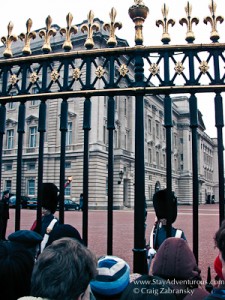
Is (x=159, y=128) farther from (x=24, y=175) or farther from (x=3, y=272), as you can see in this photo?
(x=3, y=272)

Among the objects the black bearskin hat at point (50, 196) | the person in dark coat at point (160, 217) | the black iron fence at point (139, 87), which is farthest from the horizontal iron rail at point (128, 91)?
the person in dark coat at point (160, 217)

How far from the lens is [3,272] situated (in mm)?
1624

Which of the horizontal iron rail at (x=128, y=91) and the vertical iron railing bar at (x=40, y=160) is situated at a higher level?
the horizontal iron rail at (x=128, y=91)

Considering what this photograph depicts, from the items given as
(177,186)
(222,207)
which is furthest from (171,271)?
(177,186)

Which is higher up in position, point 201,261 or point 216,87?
point 216,87

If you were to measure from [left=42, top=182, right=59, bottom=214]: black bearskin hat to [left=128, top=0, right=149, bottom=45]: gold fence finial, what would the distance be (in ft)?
6.15

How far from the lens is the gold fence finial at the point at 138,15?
3.05 m

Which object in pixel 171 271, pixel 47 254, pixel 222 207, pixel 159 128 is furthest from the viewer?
pixel 159 128

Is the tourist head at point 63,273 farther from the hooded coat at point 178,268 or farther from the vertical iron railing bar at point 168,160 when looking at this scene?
the vertical iron railing bar at point 168,160

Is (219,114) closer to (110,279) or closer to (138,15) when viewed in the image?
(138,15)

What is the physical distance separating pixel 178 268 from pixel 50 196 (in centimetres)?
234

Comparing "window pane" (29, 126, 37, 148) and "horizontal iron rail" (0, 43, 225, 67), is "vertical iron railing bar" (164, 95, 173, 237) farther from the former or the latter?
"window pane" (29, 126, 37, 148)

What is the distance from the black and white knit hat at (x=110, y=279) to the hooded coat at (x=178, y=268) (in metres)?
0.18

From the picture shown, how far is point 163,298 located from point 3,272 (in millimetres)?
775
